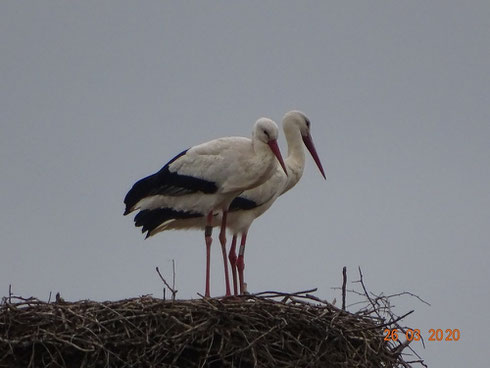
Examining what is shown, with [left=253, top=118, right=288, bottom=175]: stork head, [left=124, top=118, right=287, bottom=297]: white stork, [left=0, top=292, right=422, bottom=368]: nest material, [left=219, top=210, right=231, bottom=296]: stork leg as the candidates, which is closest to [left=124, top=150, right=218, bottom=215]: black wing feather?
[left=124, top=118, right=287, bottom=297]: white stork

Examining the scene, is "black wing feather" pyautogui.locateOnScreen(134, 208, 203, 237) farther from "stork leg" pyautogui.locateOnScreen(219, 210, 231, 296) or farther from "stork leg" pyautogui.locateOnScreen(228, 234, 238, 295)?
"stork leg" pyautogui.locateOnScreen(228, 234, 238, 295)

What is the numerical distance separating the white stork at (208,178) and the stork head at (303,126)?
145 cm

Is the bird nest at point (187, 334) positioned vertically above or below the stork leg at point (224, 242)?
below

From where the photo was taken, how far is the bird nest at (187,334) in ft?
34.1

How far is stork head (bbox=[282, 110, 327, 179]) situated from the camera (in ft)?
47.5

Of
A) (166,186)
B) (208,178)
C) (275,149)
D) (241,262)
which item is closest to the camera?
(275,149)

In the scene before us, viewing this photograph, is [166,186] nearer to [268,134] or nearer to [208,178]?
[208,178]

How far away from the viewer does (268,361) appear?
1043 centimetres

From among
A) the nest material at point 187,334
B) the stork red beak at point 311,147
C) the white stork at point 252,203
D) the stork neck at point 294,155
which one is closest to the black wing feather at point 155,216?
the white stork at point 252,203

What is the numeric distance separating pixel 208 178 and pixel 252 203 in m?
1.07

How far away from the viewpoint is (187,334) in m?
10.4

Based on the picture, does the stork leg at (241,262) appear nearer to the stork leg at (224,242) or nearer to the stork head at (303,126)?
the stork leg at (224,242)

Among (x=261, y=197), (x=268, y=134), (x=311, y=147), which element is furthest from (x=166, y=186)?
(x=311, y=147)

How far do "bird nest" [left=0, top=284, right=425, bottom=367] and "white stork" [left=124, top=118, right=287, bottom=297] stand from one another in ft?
6.53
